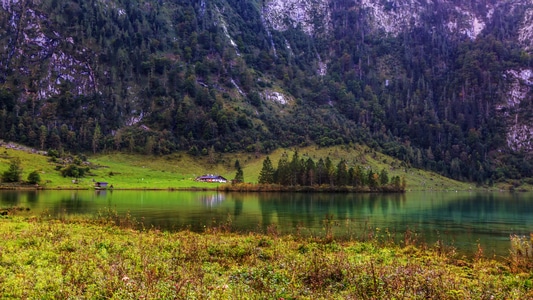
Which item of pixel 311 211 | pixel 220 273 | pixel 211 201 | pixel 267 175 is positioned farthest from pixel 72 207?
pixel 267 175

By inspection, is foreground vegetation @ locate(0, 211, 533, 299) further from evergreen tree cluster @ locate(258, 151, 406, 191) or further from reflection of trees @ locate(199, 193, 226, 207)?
evergreen tree cluster @ locate(258, 151, 406, 191)

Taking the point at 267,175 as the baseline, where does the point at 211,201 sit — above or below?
below

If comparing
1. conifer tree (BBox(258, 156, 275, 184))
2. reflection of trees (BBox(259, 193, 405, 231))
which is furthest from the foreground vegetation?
conifer tree (BBox(258, 156, 275, 184))

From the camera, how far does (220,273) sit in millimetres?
20016

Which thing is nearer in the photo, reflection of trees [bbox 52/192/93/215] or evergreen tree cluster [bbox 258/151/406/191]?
reflection of trees [bbox 52/192/93/215]

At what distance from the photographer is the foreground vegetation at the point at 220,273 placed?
14883 mm

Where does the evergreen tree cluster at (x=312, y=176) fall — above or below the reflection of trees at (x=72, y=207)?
above

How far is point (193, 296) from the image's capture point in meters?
13.4

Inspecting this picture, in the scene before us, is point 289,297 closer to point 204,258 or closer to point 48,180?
point 204,258

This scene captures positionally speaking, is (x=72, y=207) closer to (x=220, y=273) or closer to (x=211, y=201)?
(x=211, y=201)

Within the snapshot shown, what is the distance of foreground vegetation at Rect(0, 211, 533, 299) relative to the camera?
48.8ft

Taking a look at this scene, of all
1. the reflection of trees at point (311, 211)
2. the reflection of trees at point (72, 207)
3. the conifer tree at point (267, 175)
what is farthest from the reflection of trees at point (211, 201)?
the conifer tree at point (267, 175)

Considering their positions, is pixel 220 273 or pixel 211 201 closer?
pixel 220 273

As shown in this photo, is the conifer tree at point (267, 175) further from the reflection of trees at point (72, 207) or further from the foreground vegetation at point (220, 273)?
the foreground vegetation at point (220, 273)
